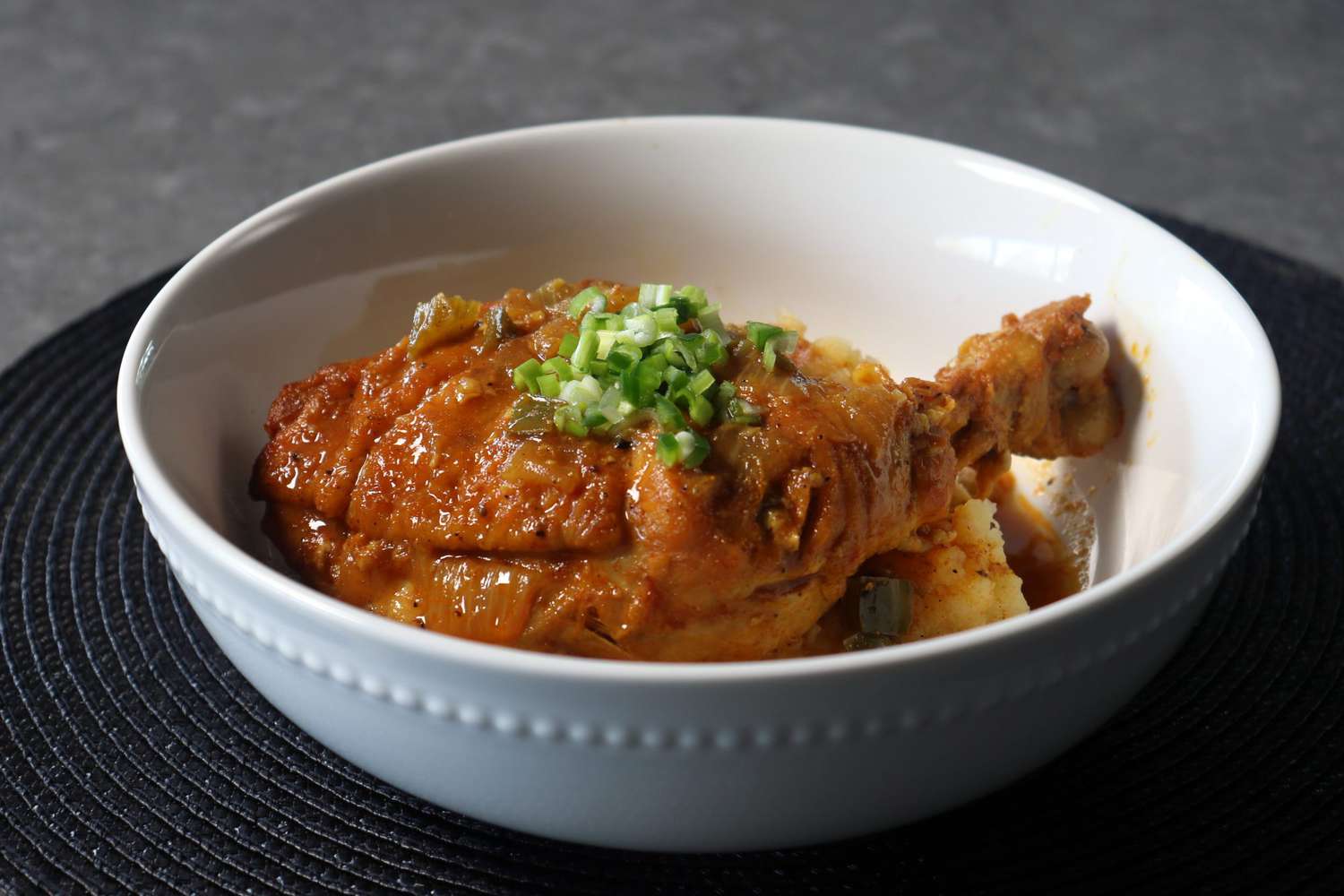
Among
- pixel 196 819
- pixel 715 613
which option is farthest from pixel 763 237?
pixel 196 819

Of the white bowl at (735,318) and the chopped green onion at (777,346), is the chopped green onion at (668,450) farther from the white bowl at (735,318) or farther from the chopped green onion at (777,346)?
the white bowl at (735,318)

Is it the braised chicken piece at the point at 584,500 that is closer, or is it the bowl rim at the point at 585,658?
the bowl rim at the point at 585,658

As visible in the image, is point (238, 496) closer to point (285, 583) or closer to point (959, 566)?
point (285, 583)

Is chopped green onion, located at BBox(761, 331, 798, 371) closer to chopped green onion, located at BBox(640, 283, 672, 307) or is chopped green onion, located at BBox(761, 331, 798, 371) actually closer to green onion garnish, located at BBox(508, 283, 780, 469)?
green onion garnish, located at BBox(508, 283, 780, 469)

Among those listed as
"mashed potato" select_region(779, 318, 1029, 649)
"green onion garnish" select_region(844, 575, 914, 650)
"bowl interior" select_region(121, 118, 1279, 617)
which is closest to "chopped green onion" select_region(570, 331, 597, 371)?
"mashed potato" select_region(779, 318, 1029, 649)

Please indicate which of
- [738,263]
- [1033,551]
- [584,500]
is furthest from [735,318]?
[584,500]

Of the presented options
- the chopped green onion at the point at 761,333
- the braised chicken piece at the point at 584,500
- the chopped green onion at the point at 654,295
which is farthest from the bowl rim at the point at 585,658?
the chopped green onion at the point at 654,295
